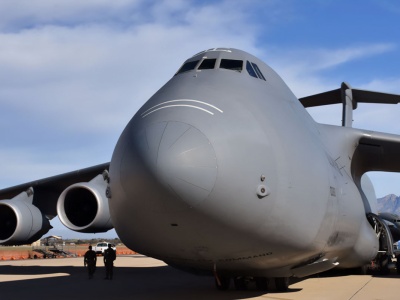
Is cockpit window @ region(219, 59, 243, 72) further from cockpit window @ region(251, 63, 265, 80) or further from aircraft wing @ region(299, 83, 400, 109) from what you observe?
aircraft wing @ region(299, 83, 400, 109)

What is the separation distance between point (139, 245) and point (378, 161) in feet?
25.7

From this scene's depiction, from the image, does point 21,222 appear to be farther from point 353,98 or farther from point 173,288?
point 353,98

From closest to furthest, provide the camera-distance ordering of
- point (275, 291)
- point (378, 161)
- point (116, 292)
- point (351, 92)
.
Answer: point (275, 291), point (116, 292), point (378, 161), point (351, 92)

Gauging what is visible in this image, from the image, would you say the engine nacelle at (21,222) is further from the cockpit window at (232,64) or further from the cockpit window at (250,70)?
the cockpit window at (250,70)

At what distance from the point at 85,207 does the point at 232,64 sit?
6537mm

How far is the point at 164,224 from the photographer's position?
5262mm

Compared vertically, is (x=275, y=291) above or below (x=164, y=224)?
below

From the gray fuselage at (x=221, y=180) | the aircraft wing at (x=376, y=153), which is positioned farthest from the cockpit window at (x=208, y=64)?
the aircraft wing at (x=376, y=153)

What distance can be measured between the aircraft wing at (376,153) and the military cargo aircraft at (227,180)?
3.14m

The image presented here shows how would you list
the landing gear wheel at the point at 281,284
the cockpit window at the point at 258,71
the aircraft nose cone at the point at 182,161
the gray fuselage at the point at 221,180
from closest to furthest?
1. the aircraft nose cone at the point at 182,161
2. the gray fuselage at the point at 221,180
3. the cockpit window at the point at 258,71
4. the landing gear wheel at the point at 281,284

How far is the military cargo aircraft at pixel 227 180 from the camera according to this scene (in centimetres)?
509

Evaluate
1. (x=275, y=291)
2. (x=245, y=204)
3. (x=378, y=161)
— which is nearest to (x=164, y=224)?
(x=245, y=204)

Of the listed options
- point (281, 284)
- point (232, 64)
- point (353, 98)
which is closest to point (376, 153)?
point (353, 98)

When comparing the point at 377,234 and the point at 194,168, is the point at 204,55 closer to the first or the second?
the point at 194,168
